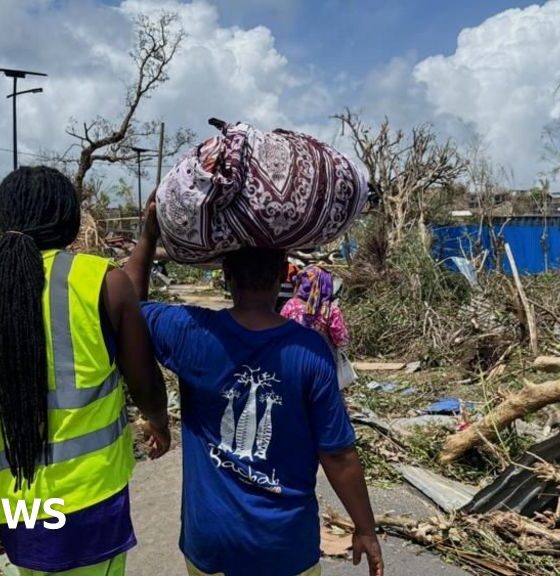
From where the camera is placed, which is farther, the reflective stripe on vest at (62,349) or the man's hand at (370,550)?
the man's hand at (370,550)

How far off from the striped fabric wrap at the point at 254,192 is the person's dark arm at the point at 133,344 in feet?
0.67

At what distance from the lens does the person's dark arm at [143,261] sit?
2129 millimetres

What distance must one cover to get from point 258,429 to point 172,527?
8.54ft

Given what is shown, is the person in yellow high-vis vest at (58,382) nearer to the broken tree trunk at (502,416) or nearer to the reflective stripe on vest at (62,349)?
the reflective stripe on vest at (62,349)

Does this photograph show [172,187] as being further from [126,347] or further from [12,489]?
[12,489]

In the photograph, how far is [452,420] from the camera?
6.01 meters

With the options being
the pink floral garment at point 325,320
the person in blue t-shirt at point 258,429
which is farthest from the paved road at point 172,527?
the person in blue t-shirt at point 258,429

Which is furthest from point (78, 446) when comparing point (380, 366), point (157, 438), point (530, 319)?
point (380, 366)

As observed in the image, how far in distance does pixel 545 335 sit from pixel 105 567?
24.4ft

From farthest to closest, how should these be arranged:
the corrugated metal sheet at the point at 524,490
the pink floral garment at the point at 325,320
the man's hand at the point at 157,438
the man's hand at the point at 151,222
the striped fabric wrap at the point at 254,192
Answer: the pink floral garment at the point at 325,320 < the corrugated metal sheet at the point at 524,490 < the man's hand at the point at 157,438 < the man's hand at the point at 151,222 < the striped fabric wrap at the point at 254,192

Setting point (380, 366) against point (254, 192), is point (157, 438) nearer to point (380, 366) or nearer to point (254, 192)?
point (254, 192)

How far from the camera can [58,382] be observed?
1845 mm

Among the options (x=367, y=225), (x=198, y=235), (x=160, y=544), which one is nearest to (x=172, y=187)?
(x=198, y=235)

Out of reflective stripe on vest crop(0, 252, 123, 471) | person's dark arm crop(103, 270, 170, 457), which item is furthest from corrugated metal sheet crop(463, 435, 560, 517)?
reflective stripe on vest crop(0, 252, 123, 471)
